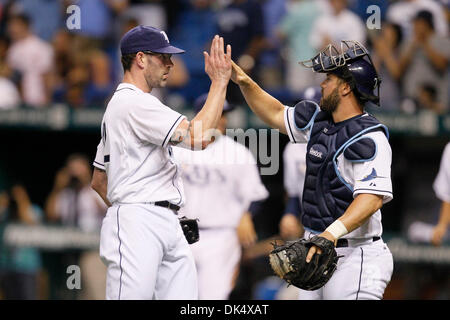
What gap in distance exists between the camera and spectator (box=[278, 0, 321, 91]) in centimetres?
1027

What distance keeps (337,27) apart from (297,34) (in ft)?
1.88

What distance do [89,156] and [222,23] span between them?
2.34 metres

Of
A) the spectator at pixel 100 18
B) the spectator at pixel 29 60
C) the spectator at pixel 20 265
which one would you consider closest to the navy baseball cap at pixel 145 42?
the spectator at pixel 20 265

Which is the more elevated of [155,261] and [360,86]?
[360,86]

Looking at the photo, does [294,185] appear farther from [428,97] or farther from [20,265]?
[20,265]

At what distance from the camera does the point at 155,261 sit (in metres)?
5.00

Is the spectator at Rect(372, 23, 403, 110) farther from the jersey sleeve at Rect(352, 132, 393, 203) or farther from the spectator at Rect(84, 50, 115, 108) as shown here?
the jersey sleeve at Rect(352, 132, 393, 203)

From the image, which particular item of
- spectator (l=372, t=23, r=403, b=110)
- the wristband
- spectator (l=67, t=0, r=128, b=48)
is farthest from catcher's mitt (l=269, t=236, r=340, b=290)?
spectator (l=67, t=0, r=128, b=48)

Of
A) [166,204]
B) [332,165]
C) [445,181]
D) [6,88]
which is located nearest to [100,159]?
[166,204]

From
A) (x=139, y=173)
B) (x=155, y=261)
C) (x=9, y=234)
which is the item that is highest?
(x=139, y=173)

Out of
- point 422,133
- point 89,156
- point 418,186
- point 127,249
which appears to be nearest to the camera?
point 127,249

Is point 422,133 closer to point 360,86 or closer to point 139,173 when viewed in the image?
point 360,86

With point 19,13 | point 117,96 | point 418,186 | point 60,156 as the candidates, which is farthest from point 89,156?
point 117,96

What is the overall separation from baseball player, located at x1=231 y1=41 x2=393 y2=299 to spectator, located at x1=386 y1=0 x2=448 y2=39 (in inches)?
185
